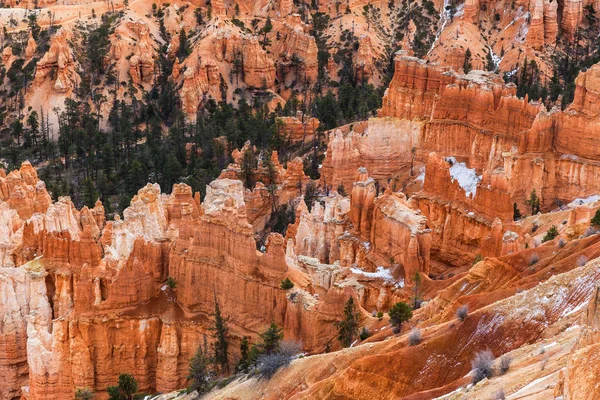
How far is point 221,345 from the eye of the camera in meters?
47.8

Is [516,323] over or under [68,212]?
over

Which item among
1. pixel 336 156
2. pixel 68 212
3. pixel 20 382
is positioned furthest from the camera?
pixel 336 156

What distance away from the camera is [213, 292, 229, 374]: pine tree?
4759 centimetres

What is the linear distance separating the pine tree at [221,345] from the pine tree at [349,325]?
6.21 meters

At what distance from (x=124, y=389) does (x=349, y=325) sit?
39.9ft

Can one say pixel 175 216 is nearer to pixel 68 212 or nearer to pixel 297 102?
pixel 68 212

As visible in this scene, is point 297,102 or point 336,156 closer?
point 336,156

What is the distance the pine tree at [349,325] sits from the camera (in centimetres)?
4372

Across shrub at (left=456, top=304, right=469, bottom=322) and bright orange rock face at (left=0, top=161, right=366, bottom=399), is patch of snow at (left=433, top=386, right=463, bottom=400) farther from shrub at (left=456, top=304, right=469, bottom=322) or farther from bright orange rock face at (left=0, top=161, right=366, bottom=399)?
bright orange rock face at (left=0, top=161, right=366, bottom=399)

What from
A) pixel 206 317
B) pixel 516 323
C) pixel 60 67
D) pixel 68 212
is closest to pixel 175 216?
pixel 68 212

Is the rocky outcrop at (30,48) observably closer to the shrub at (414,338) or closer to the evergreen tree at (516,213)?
the evergreen tree at (516,213)

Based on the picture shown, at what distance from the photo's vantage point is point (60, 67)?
413 feet

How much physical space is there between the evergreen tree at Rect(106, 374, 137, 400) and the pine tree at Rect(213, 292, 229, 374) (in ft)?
14.1

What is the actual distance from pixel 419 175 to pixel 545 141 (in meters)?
10.9
